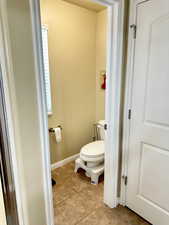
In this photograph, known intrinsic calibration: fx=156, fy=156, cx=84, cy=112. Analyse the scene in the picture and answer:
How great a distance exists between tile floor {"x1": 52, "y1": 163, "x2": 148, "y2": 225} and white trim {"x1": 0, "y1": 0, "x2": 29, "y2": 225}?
29.1 inches

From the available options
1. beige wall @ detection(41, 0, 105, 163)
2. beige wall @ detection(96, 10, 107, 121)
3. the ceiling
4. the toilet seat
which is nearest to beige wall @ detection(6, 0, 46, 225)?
the toilet seat

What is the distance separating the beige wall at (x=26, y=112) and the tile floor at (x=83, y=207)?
0.57 metres

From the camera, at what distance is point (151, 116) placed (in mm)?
1388

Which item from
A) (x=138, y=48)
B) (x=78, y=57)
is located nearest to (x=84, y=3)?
(x=78, y=57)

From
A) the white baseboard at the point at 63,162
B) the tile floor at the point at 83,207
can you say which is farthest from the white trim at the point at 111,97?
the white baseboard at the point at 63,162

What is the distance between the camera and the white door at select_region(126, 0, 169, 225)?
4.10 feet

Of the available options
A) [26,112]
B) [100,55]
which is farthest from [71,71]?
[26,112]

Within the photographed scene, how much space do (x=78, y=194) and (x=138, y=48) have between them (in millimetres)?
1802

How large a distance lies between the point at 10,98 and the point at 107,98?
912 millimetres

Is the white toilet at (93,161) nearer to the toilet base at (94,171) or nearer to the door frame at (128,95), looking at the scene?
the toilet base at (94,171)

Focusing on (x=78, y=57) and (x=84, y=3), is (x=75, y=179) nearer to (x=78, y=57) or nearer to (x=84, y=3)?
(x=78, y=57)

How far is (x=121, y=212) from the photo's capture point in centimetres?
170

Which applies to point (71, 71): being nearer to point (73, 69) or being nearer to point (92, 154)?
point (73, 69)

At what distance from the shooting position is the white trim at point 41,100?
3.06ft
